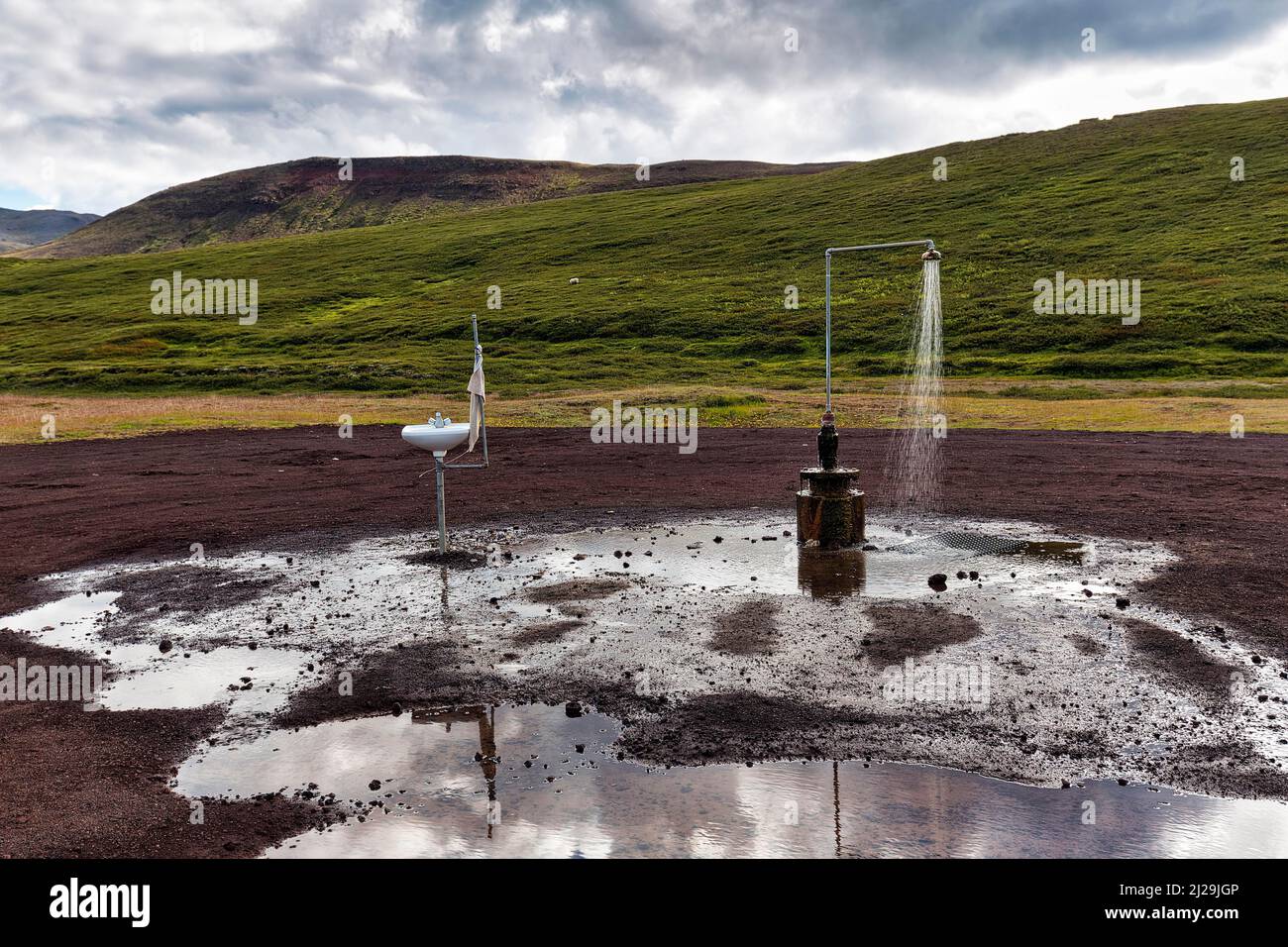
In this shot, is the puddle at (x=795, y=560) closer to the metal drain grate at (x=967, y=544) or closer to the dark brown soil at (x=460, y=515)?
the metal drain grate at (x=967, y=544)

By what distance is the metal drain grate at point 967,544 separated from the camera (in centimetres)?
1398

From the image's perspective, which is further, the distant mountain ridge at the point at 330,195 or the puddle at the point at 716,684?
the distant mountain ridge at the point at 330,195

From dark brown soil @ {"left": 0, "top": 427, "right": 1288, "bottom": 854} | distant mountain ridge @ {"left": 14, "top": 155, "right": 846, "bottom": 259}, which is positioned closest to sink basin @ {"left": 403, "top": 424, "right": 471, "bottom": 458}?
dark brown soil @ {"left": 0, "top": 427, "right": 1288, "bottom": 854}

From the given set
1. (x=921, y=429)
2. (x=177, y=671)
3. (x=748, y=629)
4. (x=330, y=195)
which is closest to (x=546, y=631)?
(x=748, y=629)

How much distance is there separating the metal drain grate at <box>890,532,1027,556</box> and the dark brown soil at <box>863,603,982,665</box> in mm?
3205

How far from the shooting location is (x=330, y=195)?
598 ft

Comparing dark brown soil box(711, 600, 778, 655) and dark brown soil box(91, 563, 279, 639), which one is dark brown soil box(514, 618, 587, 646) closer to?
dark brown soil box(711, 600, 778, 655)

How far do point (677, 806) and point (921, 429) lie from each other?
29.0m

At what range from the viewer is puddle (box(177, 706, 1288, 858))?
5.93 m

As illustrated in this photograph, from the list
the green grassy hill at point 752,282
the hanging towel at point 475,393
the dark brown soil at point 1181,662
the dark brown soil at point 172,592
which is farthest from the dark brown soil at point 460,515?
the green grassy hill at point 752,282

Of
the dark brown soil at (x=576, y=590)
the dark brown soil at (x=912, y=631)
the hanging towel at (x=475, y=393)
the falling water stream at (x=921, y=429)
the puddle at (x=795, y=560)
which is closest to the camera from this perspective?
the dark brown soil at (x=912, y=631)

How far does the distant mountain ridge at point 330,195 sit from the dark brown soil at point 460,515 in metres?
140

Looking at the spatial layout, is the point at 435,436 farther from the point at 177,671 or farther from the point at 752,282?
the point at 752,282
